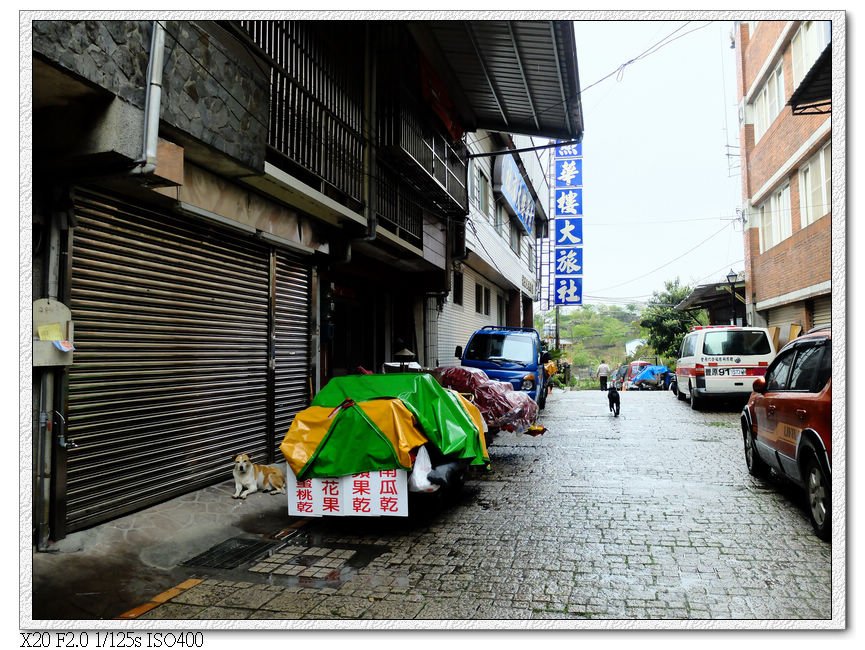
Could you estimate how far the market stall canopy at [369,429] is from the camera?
17.2 ft

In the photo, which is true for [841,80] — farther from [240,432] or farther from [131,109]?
[240,432]

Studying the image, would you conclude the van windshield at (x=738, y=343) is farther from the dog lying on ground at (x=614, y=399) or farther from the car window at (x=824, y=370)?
the car window at (x=824, y=370)

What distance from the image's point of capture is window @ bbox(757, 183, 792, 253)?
51.8 ft

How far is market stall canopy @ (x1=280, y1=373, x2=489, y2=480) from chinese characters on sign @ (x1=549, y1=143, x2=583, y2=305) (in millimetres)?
19706

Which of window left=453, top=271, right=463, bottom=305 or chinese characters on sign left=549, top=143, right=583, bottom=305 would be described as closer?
window left=453, top=271, right=463, bottom=305

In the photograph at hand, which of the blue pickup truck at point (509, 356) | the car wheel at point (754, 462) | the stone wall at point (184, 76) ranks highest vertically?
the stone wall at point (184, 76)

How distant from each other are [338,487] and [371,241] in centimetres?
557

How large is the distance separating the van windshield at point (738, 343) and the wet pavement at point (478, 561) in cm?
782

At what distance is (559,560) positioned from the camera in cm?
462

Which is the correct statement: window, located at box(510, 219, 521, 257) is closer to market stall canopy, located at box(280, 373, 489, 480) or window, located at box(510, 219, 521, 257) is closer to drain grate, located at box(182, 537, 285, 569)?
market stall canopy, located at box(280, 373, 489, 480)

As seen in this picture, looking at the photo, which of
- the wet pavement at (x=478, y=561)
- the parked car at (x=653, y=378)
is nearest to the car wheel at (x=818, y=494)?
the wet pavement at (x=478, y=561)

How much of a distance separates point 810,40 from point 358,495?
5139 millimetres

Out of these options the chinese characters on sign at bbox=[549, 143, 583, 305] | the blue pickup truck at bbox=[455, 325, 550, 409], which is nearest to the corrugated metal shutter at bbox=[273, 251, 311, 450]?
the blue pickup truck at bbox=[455, 325, 550, 409]

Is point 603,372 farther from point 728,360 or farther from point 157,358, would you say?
point 157,358
